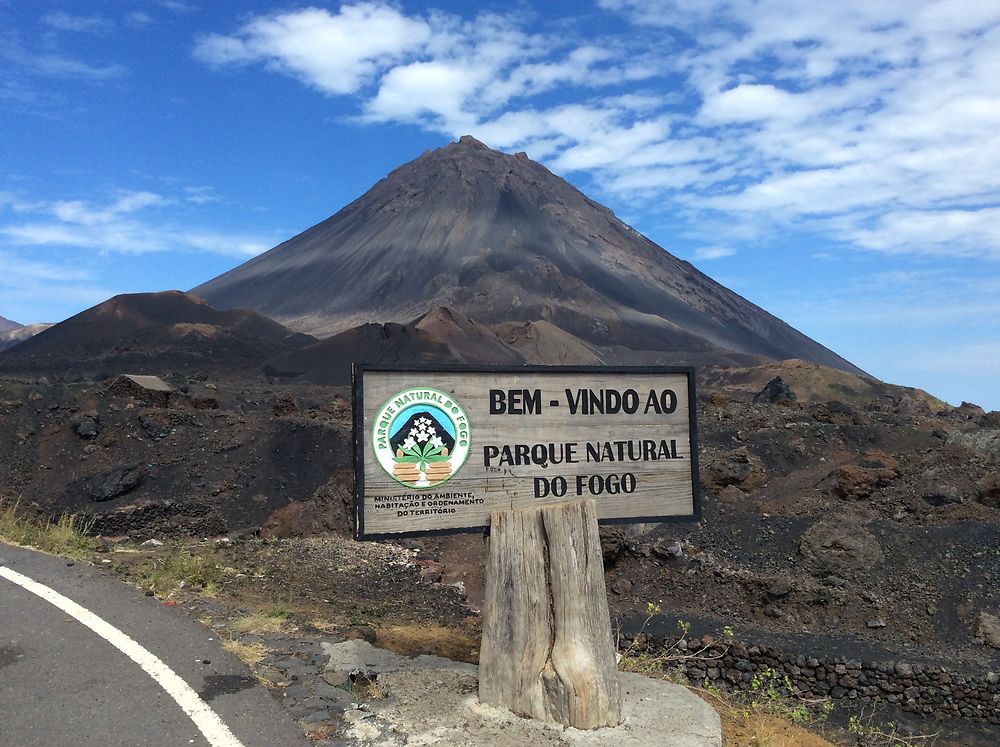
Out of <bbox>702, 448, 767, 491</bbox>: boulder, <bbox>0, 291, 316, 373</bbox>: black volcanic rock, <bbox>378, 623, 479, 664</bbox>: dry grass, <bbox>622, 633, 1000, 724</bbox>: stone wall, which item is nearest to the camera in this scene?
<bbox>378, 623, 479, 664</bbox>: dry grass

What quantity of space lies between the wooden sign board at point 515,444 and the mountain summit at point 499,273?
68.6 metres

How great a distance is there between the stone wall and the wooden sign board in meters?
5.28

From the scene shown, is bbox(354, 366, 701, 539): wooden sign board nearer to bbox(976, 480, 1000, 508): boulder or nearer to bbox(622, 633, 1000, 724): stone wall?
bbox(622, 633, 1000, 724): stone wall

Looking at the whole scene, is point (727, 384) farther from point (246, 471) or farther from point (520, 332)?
point (246, 471)

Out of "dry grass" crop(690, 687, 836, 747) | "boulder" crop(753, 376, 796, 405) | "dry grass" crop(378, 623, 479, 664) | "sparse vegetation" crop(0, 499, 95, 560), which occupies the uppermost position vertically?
"boulder" crop(753, 376, 796, 405)

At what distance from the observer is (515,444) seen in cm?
498

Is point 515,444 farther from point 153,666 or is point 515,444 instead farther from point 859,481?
point 859,481

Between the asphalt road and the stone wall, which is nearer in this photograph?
the asphalt road

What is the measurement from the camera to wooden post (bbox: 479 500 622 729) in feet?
14.5

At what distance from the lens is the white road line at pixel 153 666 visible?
3.88m

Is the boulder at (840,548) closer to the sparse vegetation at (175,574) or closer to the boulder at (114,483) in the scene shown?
the sparse vegetation at (175,574)

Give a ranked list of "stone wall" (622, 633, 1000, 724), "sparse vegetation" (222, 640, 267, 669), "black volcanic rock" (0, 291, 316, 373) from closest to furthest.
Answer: "sparse vegetation" (222, 640, 267, 669)
"stone wall" (622, 633, 1000, 724)
"black volcanic rock" (0, 291, 316, 373)

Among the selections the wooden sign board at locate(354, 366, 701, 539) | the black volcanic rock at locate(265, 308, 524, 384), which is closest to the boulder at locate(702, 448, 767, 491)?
the wooden sign board at locate(354, 366, 701, 539)

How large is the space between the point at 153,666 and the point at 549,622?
2.22 m
